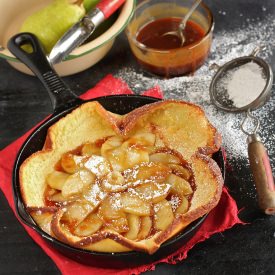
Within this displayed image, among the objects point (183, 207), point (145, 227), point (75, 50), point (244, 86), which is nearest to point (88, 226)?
point (145, 227)

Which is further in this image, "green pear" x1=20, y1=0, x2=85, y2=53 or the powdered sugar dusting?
"green pear" x1=20, y1=0, x2=85, y2=53

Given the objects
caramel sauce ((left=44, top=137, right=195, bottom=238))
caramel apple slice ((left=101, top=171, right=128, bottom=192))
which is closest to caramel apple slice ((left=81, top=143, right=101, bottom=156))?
caramel sauce ((left=44, top=137, right=195, bottom=238))

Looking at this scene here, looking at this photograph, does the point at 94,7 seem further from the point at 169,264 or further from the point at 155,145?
the point at 169,264

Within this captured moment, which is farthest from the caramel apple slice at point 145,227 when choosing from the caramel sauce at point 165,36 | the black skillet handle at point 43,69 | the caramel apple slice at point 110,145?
the caramel sauce at point 165,36

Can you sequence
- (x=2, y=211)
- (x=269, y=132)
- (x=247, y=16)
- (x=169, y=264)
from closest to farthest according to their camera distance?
(x=169, y=264), (x=2, y=211), (x=269, y=132), (x=247, y=16)

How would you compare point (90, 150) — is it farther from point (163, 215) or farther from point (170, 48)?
point (170, 48)

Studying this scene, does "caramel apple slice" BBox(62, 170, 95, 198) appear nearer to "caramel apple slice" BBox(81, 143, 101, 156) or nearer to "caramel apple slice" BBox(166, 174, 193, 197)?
"caramel apple slice" BBox(81, 143, 101, 156)

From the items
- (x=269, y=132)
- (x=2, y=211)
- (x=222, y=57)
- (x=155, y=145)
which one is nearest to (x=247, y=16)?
(x=222, y=57)
